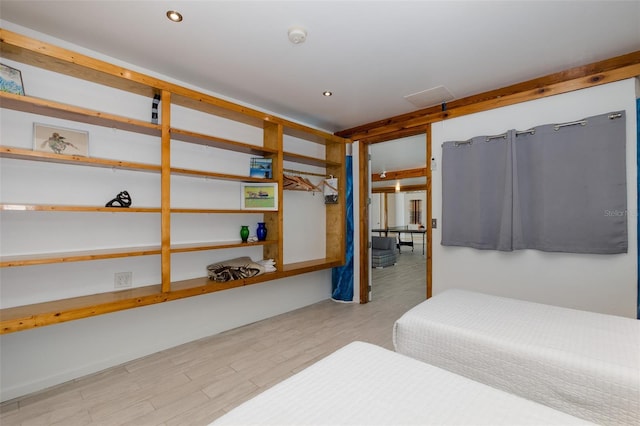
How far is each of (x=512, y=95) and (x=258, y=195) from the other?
2695 mm

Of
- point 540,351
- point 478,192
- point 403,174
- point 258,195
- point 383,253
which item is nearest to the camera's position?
point 540,351

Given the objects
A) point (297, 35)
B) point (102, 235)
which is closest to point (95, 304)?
point (102, 235)

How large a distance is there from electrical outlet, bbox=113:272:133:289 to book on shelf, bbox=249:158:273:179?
1.46 metres

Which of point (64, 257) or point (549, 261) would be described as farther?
point (549, 261)

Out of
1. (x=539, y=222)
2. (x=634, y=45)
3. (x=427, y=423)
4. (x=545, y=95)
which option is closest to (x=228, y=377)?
(x=427, y=423)

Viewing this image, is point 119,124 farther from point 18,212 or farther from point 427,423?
point 427,423

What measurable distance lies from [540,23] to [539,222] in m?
1.59

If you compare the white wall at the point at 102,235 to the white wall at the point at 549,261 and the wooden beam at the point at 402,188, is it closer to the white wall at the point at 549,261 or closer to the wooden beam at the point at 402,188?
the white wall at the point at 549,261

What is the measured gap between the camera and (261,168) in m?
3.07

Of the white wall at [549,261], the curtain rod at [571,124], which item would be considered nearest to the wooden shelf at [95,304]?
the white wall at [549,261]

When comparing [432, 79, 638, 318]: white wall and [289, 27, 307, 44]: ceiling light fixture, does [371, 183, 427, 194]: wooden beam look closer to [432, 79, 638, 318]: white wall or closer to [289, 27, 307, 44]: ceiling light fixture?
[432, 79, 638, 318]: white wall

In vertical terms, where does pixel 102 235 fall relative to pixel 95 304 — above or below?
above

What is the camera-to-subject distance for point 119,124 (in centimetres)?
215

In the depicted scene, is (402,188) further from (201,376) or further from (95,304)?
(95,304)
